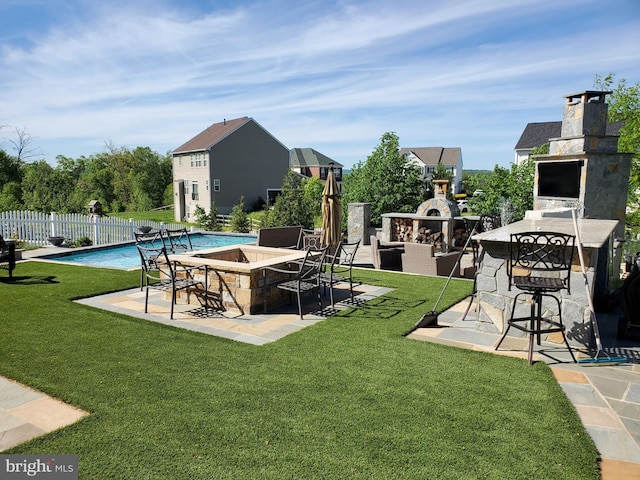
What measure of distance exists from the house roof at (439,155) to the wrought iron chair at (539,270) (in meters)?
63.8

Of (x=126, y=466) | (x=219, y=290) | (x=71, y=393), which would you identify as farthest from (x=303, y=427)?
(x=219, y=290)

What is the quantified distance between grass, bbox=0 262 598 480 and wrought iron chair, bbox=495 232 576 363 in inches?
20.6

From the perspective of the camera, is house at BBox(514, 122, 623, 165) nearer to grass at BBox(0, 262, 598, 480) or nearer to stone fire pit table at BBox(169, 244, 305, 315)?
stone fire pit table at BBox(169, 244, 305, 315)

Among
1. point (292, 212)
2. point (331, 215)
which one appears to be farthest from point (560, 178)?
point (292, 212)

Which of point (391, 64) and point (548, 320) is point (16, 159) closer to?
point (391, 64)

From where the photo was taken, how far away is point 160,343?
5109 millimetres

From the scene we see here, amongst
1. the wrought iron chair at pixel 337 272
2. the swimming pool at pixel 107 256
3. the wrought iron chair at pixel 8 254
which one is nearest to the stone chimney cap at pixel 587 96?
the wrought iron chair at pixel 337 272

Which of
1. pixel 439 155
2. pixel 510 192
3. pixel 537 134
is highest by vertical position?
pixel 439 155

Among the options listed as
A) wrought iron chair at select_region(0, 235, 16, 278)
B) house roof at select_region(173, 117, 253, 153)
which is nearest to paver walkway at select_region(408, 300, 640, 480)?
wrought iron chair at select_region(0, 235, 16, 278)

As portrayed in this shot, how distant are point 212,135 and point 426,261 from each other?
29209 millimetres

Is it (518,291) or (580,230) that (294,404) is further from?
(580,230)

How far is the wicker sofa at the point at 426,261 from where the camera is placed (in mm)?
9570

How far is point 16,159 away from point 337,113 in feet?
104

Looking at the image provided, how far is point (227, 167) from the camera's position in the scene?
3412 centimetres
